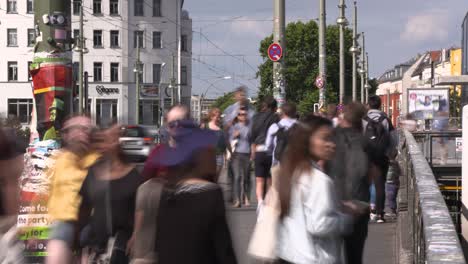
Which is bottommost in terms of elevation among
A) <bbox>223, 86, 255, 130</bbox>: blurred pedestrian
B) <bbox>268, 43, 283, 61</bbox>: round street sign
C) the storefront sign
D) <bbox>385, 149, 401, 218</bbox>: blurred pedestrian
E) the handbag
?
<bbox>385, 149, 401, 218</bbox>: blurred pedestrian

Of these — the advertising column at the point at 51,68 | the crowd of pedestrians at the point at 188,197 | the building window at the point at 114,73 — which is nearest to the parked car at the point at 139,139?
the advertising column at the point at 51,68

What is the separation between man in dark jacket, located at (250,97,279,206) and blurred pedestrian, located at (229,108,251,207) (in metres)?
0.50

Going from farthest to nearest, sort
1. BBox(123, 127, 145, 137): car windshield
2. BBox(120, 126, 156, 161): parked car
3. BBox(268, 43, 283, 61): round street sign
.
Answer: BBox(123, 127, 145, 137): car windshield, BBox(120, 126, 156, 161): parked car, BBox(268, 43, 283, 61): round street sign

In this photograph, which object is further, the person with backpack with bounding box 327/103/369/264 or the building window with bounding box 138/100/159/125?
the building window with bounding box 138/100/159/125

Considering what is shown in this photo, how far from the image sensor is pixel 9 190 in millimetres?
5934

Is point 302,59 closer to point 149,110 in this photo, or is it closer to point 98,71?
point 149,110

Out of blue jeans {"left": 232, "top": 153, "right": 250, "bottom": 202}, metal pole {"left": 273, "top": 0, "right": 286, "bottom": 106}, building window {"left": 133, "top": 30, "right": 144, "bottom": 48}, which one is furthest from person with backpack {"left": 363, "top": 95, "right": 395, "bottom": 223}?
building window {"left": 133, "top": 30, "right": 144, "bottom": 48}

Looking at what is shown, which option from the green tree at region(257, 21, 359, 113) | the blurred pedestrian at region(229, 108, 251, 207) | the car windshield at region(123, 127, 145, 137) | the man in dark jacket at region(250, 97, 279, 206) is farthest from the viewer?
the green tree at region(257, 21, 359, 113)

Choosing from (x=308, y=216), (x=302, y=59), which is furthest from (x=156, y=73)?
(x=308, y=216)

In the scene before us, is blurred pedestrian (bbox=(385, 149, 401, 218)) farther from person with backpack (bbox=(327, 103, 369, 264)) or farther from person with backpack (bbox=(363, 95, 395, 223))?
person with backpack (bbox=(327, 103, 369, 264))

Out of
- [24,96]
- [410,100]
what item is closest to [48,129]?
[410,100]

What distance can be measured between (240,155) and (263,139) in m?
1.28

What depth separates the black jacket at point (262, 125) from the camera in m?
14.3

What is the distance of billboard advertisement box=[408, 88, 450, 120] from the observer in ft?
111
